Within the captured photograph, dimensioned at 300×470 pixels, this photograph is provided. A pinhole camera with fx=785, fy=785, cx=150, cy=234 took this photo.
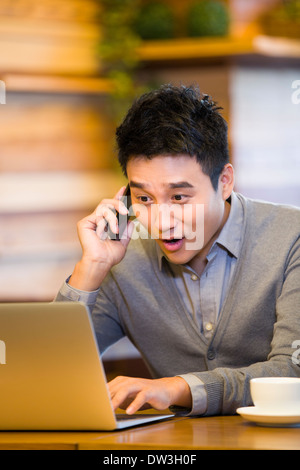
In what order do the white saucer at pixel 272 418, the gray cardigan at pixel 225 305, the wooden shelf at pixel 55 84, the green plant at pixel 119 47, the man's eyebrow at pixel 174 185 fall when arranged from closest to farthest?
the white saucer at pixel 272 418 < the man's eyebrow at pixel 174 185 < the gray cardigan at pixel 225 305 < the wooden shelf at pixel 55 84 < the green plant at pixel 119 47

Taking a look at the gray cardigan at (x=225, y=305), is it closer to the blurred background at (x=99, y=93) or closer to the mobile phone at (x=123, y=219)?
the mobile phone at (x=123, y=219)

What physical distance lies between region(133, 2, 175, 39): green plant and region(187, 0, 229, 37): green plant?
118 millimetres

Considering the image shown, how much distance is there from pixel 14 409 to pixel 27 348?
136mm

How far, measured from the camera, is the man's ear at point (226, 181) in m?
1.93

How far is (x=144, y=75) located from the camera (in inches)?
159

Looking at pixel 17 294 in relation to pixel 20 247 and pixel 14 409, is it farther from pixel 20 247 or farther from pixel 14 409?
pixel 14 409

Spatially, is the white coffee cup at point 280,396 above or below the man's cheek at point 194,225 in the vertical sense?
below

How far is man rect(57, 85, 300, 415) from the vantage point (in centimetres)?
178

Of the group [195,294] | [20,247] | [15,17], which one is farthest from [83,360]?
[15,17]

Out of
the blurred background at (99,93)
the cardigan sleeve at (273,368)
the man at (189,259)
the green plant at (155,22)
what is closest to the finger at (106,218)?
the man at (189,259)

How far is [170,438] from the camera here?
1253 millimetres

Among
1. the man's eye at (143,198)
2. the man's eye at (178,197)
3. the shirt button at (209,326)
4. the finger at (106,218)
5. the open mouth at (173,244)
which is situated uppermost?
the man's eye at (178,197)

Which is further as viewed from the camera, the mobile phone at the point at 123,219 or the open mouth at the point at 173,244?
the mobile phone at the point at 123,219

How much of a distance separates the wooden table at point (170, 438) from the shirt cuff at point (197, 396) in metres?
0.10
